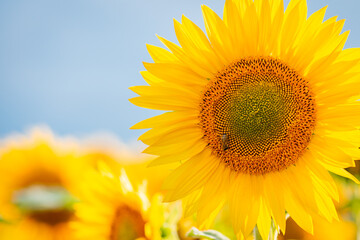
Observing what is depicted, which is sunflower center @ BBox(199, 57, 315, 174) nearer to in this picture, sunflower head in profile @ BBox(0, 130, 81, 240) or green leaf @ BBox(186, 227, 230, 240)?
green leaf @ BBox(186, 227, 230, 240)

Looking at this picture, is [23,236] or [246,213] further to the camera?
[23,236]

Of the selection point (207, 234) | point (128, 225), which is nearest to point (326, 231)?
point (128, 225)

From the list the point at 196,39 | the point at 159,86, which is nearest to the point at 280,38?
the point at 196,39

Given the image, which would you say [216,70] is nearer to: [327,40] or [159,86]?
[159,86]

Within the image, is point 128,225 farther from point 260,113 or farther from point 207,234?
point 260,113

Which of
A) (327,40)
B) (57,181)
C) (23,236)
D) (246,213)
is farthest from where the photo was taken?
(57,181)

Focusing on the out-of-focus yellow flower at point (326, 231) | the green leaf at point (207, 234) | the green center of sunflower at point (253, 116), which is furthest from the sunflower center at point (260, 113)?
the out-of-focus yellow flower at point (326, 231)
